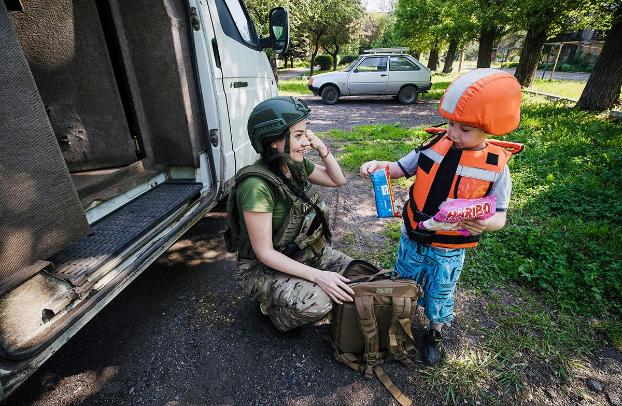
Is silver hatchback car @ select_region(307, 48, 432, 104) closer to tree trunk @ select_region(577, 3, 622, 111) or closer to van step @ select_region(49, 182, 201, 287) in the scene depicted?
tree trunk @ select_region(577, 3, 622, 111)

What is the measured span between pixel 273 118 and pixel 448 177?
104 cm

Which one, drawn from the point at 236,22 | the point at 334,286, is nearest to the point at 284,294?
the point at 334,286

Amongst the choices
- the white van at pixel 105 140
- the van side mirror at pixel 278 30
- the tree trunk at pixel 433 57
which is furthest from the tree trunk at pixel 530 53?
the tree trunk at pixel 433 57

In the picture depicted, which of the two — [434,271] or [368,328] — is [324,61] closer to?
[434,271]

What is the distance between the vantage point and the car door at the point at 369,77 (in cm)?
1130

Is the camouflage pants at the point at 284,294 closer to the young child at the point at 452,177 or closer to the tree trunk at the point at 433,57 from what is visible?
the young child at the point at 452,177

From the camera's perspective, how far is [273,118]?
1.85 m

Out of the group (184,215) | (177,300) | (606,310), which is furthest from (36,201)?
(606,310)

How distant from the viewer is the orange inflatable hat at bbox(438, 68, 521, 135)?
1.44 m

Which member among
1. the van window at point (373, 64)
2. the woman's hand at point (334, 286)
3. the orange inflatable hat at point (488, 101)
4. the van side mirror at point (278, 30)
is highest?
the van side mirror at point (278, 30)

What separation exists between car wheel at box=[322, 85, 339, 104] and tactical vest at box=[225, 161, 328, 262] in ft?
34.8

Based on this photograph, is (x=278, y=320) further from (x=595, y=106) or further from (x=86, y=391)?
(x=595, y=106)

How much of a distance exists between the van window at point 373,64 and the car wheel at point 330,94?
109 cm

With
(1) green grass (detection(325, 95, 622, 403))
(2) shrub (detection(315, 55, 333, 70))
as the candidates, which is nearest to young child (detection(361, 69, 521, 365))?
(1) green grass (detection(325, 95, 622, 403))
